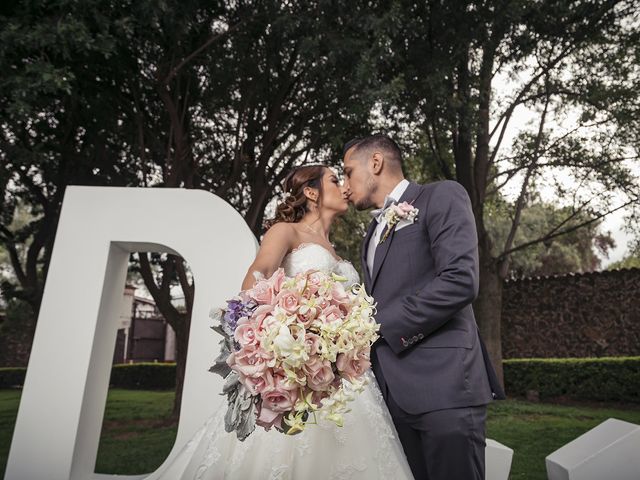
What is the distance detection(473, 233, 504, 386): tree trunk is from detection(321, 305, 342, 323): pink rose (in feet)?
31.0

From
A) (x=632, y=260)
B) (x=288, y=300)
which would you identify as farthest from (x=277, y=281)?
(x=632, y=260)

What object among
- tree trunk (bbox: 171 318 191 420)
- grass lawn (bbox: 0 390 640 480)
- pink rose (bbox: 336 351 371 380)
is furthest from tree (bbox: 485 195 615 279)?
pink rose (bbox: 336 351 371 380)

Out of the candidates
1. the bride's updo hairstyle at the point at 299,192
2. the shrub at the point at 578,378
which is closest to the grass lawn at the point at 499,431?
the shrub at the point at 578,378

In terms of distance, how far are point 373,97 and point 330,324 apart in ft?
16.1

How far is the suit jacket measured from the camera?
241cm

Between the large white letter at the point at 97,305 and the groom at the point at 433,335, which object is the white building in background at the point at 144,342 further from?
the groom at the point at 433,335

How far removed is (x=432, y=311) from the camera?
239 cm

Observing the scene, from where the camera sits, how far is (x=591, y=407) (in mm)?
11781

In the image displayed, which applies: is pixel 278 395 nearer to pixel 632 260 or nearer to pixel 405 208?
pixel 405 208

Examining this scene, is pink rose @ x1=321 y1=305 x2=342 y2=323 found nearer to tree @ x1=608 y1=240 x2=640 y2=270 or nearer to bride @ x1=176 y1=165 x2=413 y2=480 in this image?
bride @ x1=176 y1=165 x2=413 y2=480

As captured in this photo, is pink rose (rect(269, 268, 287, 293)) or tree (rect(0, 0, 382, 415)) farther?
tree (rect(0, 0, 382, 415))

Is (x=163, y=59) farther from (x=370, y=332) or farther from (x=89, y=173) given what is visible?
(x=370, y=332)

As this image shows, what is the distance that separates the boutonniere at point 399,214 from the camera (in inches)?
105

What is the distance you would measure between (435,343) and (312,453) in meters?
0.76
